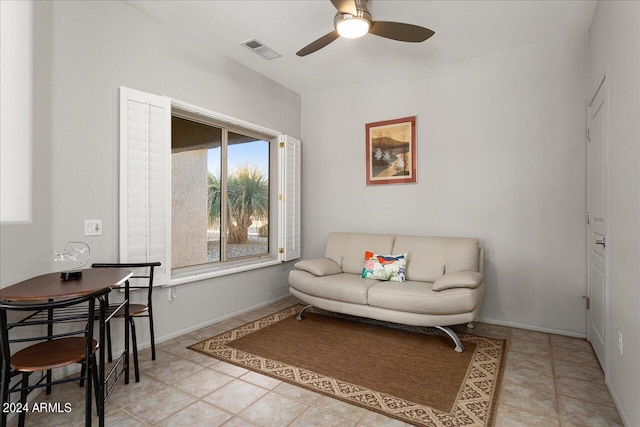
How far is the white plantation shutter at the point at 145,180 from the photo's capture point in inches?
106

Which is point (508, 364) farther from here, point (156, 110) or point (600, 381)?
A: point (156, 110)

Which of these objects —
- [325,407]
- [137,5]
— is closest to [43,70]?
[137,5]

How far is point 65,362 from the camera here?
1.62 m

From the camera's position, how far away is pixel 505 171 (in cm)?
352

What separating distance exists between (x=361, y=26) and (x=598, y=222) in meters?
2.38

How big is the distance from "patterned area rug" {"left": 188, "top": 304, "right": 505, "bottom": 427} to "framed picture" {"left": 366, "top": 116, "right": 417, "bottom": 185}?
1731 millimetres

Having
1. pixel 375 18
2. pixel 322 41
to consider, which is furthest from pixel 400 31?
pixel 322 41

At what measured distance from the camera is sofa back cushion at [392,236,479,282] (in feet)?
11.1

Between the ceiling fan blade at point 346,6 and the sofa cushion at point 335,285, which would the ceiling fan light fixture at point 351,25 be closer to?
the ceiling fan blade at point 346,6

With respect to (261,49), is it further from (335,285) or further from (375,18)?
(335,285)

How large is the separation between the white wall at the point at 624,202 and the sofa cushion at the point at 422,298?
2.96ft

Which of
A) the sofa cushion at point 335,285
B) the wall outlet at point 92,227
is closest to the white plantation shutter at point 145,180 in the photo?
the wall outlet at point 92,227

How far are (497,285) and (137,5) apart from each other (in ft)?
14.0

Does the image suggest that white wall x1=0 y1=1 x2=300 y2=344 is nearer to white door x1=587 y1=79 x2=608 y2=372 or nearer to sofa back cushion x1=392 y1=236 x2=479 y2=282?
sofa back cushion x1=392 y1=236 x2=479 y2=282
